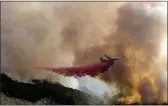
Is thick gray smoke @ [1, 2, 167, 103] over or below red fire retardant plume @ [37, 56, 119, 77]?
over

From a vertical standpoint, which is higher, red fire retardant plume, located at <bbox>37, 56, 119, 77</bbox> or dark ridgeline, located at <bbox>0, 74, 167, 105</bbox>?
red fire retardant plume, located at <bbox>37, 56, 119, 77</bbox>

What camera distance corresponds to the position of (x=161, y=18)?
7.22 ft

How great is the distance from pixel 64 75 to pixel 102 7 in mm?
523

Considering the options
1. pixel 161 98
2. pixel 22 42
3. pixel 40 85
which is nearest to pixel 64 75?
pixel 40 85

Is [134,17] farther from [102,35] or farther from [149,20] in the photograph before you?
[102,35]

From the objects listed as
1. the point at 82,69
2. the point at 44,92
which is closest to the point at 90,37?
the point at 82,69

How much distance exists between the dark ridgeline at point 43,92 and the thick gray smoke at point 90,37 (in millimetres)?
52

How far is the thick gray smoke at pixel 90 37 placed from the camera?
7.22 ft

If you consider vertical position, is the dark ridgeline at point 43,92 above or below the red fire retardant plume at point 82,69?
below

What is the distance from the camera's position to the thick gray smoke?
2.20m

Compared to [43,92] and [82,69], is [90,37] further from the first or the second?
[43,92]

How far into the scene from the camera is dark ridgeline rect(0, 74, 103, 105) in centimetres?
219

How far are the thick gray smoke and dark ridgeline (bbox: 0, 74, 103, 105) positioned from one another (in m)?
0.05

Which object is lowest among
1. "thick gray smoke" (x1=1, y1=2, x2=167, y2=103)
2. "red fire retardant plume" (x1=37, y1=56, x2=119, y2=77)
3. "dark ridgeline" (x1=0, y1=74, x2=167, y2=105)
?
"dark ridgeline" (x1=0, y1=74, x2=167, y2=105)
